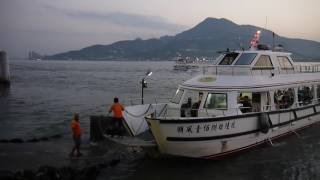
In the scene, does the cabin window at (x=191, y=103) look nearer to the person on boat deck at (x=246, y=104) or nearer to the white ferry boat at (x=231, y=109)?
the white ferry boat at (x=231, y=109)

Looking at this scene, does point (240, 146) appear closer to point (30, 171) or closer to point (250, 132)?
point (250, 132)

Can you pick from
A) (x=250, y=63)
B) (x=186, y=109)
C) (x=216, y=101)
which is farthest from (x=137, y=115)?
(x=250, y=63)

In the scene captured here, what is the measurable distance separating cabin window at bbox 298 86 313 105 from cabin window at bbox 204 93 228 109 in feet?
22.5

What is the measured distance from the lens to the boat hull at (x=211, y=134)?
14125mm

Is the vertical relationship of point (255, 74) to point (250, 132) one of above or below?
above

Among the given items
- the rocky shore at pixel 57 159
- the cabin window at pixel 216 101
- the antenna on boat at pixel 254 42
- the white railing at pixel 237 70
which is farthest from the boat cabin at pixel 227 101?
the rocky shore at pixel 57 159

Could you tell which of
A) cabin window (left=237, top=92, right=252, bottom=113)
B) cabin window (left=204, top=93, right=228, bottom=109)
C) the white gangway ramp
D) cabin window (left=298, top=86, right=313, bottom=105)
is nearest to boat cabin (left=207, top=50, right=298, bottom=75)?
cabin window (left=237, top=92, right=252, bottom=113)

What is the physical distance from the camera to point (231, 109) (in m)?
15.7

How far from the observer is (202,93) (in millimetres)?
16969

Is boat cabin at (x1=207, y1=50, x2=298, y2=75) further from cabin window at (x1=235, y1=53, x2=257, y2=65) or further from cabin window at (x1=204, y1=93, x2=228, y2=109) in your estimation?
cabin window at (x1=204, y1=93, x2=228, y2=109)

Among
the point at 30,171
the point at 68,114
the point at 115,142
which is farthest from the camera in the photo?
the point at 68,114

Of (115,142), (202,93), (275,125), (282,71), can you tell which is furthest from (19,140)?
(282,71)

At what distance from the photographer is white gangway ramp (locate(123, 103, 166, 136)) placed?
16.1 m

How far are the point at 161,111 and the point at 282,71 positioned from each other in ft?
21.4
